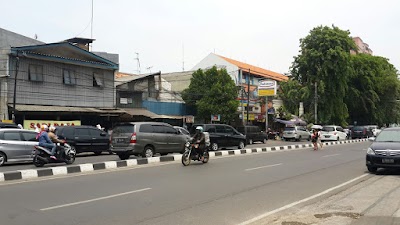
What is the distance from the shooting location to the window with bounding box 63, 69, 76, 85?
2892 cm

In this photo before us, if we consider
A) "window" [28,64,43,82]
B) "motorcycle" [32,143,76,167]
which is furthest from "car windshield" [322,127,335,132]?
"motorcycle" [32,143,76,167]

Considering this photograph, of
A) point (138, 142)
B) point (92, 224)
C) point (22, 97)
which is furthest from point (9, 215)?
point (22, 97)

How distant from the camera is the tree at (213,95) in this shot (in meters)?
39.4

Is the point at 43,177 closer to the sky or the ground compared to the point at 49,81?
closer to the ground

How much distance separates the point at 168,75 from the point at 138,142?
35639 mm

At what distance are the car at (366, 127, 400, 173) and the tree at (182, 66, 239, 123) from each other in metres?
26.2

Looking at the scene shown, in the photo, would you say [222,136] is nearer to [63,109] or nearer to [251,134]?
[251,134]

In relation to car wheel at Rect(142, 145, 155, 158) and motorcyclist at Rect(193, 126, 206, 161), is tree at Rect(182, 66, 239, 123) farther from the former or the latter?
motorcyclist at Rect(193, 126, 206, 161)

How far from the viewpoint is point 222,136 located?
2473cm

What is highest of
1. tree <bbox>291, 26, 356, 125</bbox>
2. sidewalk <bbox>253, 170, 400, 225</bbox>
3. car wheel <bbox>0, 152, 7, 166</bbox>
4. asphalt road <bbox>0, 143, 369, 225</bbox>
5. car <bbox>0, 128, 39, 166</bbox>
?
tree <bbox>291, 26, 356, 125</bbox>

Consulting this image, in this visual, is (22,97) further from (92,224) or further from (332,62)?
(332,62)

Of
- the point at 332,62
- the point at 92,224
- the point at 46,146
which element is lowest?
the point at 92,224

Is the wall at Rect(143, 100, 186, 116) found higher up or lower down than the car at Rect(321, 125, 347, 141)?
higher up

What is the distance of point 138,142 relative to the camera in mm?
16891
